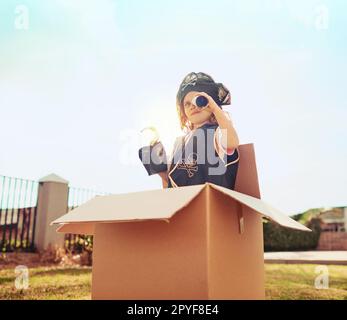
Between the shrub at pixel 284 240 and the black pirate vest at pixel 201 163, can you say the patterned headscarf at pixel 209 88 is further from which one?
the shrub at pixel 284 240

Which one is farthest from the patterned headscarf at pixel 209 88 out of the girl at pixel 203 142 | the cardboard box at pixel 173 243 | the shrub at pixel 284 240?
the shrub at pixel 284 240

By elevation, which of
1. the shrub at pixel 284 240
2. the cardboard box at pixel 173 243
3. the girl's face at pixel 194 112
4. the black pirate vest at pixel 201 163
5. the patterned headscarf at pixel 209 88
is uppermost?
the shrub at pixel 284 240

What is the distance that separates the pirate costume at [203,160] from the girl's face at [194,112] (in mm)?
48

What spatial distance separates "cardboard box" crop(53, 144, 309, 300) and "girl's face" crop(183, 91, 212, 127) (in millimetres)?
724

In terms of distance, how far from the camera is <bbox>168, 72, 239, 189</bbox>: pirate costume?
5.26 feet

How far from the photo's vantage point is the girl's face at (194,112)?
189 cm

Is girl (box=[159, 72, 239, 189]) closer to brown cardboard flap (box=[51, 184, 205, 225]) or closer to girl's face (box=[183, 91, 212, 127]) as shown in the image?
girl's face (box=[183, 91, 212, 127])

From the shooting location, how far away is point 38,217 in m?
7.71

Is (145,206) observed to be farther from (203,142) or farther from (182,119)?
(182,119)

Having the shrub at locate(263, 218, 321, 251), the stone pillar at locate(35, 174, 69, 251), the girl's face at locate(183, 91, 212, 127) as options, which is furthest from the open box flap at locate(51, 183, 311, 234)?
the shrub at locate(263, 218, 321, 251)

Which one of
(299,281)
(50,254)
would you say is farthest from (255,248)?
(50,254)

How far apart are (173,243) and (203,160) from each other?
2.20 feet

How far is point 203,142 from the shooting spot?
5.74ft
